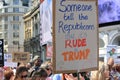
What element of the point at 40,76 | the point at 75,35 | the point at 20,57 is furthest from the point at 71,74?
the point at 20,57

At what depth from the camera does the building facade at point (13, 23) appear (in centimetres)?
10594

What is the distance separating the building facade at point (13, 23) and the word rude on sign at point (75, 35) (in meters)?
101

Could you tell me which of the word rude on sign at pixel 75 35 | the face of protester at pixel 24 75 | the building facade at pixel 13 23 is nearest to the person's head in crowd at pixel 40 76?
the face of protester at pixel 24 75

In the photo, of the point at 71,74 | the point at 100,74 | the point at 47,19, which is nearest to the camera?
the point at 71,74

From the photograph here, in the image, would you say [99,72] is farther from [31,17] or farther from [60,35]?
[31,17]

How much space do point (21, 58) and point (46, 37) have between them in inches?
191

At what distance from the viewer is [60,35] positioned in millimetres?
4219

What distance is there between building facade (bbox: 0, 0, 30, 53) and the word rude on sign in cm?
10129

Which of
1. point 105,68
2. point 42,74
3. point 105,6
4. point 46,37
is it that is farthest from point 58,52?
point 105,6

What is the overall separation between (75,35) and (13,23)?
10305cm

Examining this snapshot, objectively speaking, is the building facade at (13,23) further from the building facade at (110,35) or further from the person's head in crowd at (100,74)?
the person's head in crowd at (100,74)

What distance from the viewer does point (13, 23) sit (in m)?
107

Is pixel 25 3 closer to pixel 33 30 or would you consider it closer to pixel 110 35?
pixel 33 30

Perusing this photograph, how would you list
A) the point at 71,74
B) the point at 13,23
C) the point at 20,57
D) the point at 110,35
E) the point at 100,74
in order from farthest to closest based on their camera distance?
the point at 13,23, the point at 110,35, the point at 20,57, the point at 100,74, the point at 71,74
